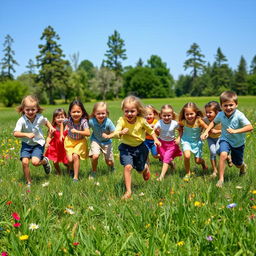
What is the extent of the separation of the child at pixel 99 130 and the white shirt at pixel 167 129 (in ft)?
3.31

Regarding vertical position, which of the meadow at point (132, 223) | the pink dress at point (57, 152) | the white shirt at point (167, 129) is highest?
the white shirt at point (167, 129)

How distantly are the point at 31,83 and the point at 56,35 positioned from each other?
1233cm

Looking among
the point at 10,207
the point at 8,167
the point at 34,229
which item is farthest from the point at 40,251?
the point at 8,167

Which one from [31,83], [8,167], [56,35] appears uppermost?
[56,35]

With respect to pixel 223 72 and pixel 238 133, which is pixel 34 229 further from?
pixel 223 72

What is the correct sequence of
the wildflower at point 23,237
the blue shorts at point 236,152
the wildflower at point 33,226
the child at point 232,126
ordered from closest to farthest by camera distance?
the wildflower at point 23,237 → the wildflower at point 33,226 → the child at point 232,126 → the blue shorts at point 236,152

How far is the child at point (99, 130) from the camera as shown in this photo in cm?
567

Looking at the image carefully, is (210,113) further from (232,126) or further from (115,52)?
(115,52)

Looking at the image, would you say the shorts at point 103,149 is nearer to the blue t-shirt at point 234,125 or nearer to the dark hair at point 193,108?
the dark hair at point 193,108

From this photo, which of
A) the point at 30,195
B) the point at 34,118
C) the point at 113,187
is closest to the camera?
the point at 30,195

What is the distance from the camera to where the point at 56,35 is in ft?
205

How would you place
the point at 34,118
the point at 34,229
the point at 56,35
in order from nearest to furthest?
the point at 34,229, the point at 34,118, the point at 56,35

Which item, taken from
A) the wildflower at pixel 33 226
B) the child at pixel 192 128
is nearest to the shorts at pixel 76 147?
the child at pixel 192 128

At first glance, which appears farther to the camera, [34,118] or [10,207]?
[34,118]
